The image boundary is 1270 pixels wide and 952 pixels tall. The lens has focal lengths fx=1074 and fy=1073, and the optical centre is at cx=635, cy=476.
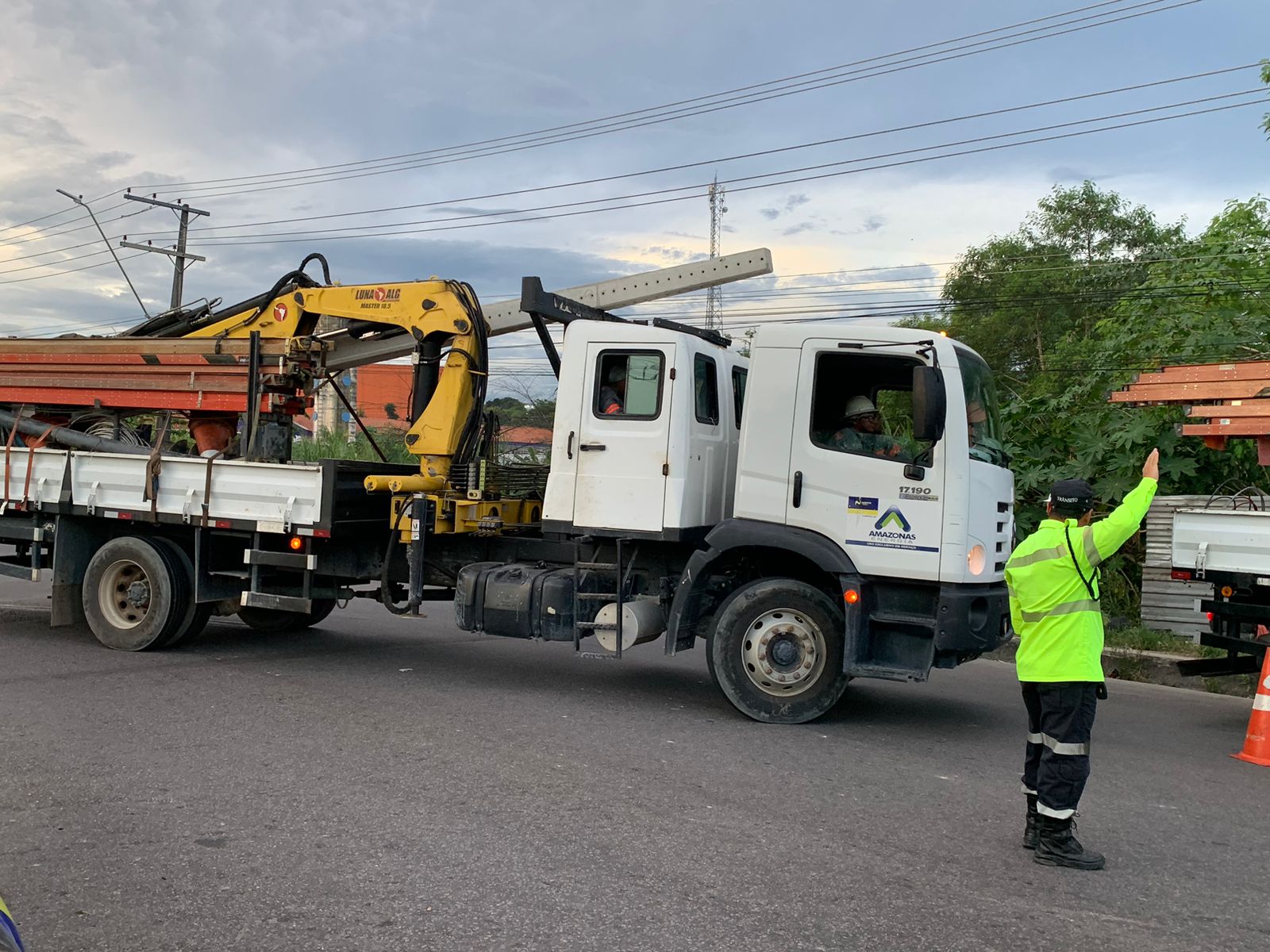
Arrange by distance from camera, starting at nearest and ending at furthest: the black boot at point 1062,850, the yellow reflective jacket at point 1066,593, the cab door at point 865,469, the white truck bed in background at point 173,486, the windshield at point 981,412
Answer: the black boot at point 1062,850 < the yellow reflective jacket at point 1066,593 < the cab door at point 865,469 < the windshield at point 981,412 < the white truck bed in background at point 173,486

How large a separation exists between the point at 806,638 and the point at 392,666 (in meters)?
3.56

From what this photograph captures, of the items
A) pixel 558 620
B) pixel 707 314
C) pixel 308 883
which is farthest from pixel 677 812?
pixel 707 314

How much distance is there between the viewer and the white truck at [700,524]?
6.70 meters

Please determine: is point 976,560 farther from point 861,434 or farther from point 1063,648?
point 1063,648

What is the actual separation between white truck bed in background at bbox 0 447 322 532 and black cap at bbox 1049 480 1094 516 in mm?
5455

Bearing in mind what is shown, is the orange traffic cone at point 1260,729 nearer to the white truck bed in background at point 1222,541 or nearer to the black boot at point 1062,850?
the white truck bed in background at point 1222,541

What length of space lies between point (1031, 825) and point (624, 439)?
12.0 feet

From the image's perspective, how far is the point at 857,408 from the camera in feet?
23.1

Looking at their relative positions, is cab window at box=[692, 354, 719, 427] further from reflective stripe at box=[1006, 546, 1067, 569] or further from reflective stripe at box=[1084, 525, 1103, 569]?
reflective stripe at box=[1084, 525, 1103, 569]

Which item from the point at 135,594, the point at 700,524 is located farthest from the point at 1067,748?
the point at 135,594

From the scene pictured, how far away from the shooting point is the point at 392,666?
8.66 meters

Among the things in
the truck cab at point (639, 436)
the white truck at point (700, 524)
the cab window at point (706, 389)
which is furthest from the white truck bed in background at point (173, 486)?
the cab window at point (706, 389)

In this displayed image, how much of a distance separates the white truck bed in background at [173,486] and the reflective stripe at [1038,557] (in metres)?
5.29

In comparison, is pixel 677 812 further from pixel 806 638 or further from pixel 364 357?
pixel 364 357
